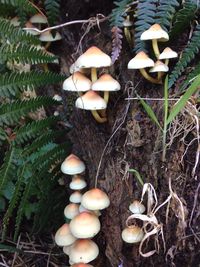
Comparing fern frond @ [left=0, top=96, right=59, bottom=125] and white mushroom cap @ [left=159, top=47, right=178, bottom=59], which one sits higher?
white mushroom cap @ [left=159, top=47, right=178, bottom=59]

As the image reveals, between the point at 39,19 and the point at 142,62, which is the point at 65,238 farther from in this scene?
the point at 39,19

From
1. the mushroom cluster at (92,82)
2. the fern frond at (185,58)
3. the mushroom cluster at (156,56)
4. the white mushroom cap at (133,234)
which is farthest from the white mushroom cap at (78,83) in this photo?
the white mushroom cap at (133,234)

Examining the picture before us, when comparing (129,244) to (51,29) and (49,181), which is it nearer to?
(49,181)

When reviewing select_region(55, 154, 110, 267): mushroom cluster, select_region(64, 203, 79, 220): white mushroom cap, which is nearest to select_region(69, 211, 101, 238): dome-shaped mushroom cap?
select_region(55, 154, 110, 267): mushroom cluster

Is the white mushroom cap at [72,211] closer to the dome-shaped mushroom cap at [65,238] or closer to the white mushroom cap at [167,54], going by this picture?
the dome-shaped mushroom cap at [65,238]

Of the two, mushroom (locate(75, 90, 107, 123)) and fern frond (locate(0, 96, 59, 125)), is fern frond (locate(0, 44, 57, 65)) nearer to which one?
fern frond (locate(0, 96, 59, 125))

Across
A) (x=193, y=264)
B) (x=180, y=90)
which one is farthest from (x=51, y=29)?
(x=193, y=264)
